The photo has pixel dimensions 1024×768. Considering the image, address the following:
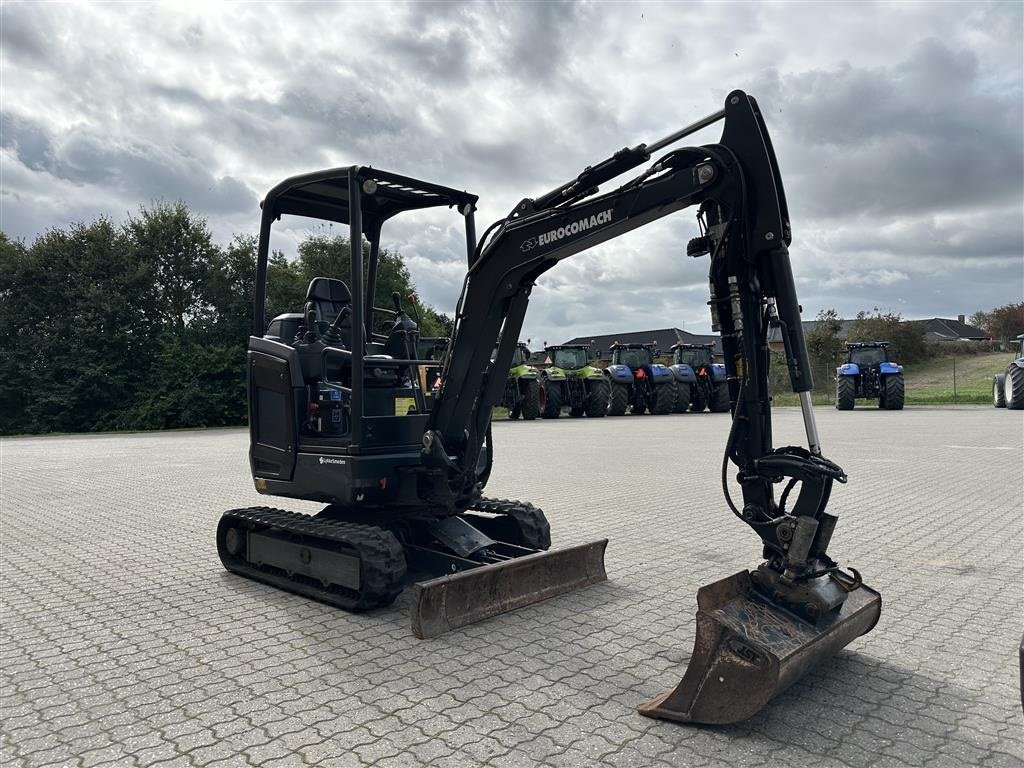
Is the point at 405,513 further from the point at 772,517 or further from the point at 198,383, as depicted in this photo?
the point at 198,383

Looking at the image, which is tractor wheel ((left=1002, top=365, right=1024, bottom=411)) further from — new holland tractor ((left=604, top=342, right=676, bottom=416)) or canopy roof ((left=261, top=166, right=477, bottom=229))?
canopy roof ((left=261, top=166, right=477, bottom=229))

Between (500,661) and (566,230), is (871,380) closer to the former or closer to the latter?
(566,230)

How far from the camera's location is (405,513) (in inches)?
A: 229

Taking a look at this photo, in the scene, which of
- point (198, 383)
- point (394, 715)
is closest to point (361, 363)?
point (394, 715)

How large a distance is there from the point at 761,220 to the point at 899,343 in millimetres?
49750

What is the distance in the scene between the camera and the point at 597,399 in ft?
89.4

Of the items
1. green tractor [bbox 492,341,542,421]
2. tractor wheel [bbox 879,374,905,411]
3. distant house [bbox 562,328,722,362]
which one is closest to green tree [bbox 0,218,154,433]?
green tractor [bbox 492,341,542,421]

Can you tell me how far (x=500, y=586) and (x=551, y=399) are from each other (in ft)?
72.5

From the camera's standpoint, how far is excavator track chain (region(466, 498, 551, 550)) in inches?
233

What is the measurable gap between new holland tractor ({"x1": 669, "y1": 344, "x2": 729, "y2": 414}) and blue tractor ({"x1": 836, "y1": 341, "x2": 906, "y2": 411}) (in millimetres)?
4314

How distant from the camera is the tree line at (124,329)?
31.0 metres

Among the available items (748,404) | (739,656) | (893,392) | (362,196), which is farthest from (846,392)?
(739,656)

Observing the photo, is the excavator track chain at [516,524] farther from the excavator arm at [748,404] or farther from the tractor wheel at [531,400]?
the tractor wheel at [531,400]

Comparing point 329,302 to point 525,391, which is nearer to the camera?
point 329,302
